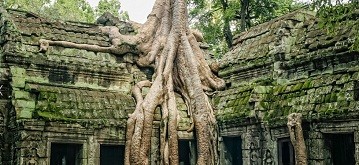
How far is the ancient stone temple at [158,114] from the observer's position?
30.4 feet

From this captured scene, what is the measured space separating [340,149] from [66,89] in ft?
21.1

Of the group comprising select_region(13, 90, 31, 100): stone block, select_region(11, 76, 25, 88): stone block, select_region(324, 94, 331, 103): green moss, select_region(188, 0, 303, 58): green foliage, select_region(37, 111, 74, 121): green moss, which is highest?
select_region(188, 0, 303, 58): green foliage

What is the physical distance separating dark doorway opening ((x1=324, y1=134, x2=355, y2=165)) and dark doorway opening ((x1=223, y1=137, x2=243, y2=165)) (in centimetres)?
308

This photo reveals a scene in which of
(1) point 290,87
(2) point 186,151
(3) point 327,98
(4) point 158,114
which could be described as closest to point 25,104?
(4) point 158,114

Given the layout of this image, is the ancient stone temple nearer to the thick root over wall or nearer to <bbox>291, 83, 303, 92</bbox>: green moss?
<bbox>291, 83, 303, 92</bbox>: green moss

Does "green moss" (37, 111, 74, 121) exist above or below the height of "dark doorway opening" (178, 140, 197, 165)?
above

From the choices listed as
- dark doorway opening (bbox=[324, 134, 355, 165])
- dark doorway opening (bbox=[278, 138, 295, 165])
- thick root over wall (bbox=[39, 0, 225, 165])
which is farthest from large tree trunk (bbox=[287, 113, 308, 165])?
thick root over wall (bbox=[39, 0, 225, 165])

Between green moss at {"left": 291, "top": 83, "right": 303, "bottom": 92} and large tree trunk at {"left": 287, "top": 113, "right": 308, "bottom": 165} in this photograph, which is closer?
large tree trunk at {"left": 287, "top": 113, "right": 308, "bottom": 165}

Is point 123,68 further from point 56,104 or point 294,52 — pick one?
point 294,52

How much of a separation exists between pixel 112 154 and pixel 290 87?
4.58 m

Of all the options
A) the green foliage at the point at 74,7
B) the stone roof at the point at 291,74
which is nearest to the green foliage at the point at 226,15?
the green foliage at the point at 74,7

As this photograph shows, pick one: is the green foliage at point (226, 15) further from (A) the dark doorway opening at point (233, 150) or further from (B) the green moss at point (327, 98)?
(B) the green moss at point (327, 98)

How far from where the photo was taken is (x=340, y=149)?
9172 millimetres

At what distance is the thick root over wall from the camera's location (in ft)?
35.4
